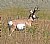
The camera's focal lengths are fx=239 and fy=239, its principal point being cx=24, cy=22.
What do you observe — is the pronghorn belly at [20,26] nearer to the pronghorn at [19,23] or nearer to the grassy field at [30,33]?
the pronghorn at [19,23]

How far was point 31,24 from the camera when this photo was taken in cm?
1045

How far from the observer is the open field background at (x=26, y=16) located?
8.55 meters

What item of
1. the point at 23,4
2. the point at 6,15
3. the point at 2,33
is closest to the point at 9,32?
the point at 2,33

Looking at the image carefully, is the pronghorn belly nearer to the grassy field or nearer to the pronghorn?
the pronghorn

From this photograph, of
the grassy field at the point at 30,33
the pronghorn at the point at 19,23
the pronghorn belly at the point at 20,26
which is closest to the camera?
the grassy field at the point at 30,33

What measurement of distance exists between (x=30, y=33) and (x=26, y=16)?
218 centimetres

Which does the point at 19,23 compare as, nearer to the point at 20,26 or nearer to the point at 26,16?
the point at 20,26

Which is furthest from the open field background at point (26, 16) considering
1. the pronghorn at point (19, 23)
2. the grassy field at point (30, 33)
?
the pronghorn at point (19, 23)

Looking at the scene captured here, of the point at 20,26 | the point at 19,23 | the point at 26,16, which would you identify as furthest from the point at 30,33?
the point at 26,16

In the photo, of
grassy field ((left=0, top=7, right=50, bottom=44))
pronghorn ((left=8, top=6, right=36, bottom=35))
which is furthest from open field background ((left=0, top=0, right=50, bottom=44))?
pronghorn ((left=8, top=6, right=36, bottom=35))

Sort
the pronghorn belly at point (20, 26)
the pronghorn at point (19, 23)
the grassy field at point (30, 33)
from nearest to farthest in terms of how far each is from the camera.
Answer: the grassy field at point (30, 33)
the pronghorn belly at point (20, 26)
the pronghorn at point (19, 23)

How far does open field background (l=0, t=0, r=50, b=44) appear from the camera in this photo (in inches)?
337

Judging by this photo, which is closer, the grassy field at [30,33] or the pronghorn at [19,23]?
the grassy field at [30,33]

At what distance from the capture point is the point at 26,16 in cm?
1120
